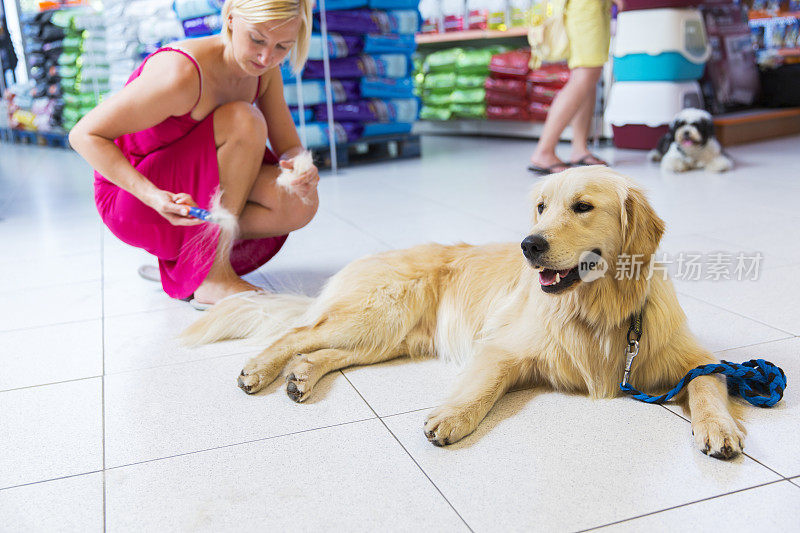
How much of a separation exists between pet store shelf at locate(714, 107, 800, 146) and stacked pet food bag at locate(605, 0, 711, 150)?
480mm

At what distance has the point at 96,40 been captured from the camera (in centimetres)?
838

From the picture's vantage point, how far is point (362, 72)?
571 centimetres

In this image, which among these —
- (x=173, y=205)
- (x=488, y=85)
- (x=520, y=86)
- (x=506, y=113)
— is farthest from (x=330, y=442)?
(x=488, y=85)

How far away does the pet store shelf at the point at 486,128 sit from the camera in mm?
7219

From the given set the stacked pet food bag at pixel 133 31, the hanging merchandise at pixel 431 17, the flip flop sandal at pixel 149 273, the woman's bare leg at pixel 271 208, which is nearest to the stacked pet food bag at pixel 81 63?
the stacked pet food bag at pixel 133 31

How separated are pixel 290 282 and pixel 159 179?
629mm

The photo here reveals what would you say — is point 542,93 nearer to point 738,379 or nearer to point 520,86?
point 520,86

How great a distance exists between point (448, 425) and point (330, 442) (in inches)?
Result: 10.2

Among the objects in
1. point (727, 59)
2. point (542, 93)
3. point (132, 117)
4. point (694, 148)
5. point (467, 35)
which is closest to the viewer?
point (132, 117)

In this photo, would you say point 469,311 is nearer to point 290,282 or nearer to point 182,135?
point 290,282

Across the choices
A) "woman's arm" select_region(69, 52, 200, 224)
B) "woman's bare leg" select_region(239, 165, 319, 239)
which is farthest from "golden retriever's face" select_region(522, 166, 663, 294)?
"woman's bare leg" select_region(239, 165, 319, 239)

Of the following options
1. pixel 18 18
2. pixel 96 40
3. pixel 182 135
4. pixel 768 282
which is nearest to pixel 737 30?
pixel 768 282

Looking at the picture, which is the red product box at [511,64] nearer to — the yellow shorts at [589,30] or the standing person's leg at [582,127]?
the standing person's leg at [582,127]

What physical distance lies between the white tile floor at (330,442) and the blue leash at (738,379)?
3 centimetres
